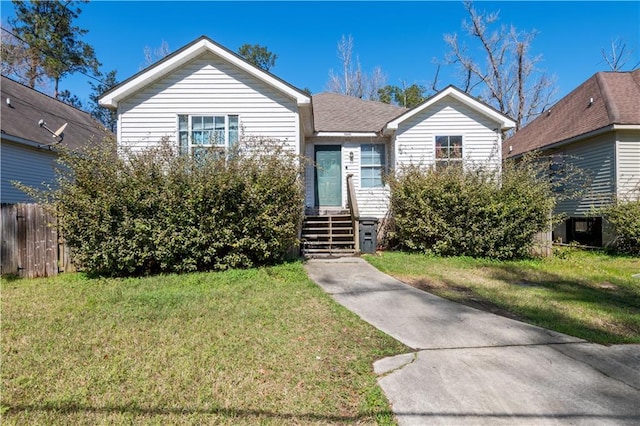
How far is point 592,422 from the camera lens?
2.38m

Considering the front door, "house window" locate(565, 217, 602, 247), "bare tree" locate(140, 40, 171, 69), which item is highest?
"bare tree" locate(140, 40, 171, 69)

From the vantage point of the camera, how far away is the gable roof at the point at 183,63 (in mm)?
8641

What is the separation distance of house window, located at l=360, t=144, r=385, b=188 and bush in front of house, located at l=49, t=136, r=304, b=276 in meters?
5.18

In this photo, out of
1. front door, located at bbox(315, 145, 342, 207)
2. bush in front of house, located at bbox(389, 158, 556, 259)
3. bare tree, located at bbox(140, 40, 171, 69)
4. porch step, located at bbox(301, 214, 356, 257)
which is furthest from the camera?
bare tree, located at bbox(140, 40, 171, 69)

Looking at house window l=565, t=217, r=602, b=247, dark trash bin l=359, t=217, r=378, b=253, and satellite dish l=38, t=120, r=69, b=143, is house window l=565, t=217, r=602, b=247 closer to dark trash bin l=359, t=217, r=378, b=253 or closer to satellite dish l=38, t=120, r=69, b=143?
dark trash bin l=359, t=217, r=378, b=253

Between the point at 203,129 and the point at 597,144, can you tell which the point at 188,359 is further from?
the point at 597,144

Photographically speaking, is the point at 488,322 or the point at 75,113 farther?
the point at 75,113

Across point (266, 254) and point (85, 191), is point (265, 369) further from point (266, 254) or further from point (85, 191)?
point (85, 191)

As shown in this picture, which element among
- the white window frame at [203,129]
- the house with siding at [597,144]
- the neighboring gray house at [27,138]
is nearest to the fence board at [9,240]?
the neighboring gray house at [27,138]

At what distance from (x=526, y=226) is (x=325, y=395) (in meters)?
7.99

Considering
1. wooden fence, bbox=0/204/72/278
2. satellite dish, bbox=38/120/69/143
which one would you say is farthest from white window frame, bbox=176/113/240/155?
satellite dish, bbox=38/120/69/143

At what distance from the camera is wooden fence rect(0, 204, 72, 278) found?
6867 millimetres

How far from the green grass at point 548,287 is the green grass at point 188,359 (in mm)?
2350

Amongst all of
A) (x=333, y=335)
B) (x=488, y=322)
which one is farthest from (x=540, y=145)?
(x=333, y=335)
